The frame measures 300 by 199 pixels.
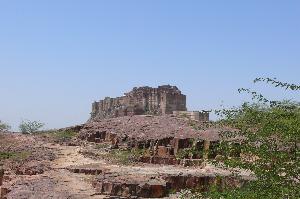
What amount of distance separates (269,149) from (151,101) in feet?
150

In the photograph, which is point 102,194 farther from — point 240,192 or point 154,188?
point 240,192

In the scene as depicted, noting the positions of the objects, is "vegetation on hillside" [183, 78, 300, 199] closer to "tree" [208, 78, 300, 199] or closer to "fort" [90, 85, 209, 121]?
"tree" [208, 78, 300, 199]

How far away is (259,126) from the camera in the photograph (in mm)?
10305

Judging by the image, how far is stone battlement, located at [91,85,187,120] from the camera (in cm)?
5284

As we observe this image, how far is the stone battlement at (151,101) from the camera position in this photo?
52844mm

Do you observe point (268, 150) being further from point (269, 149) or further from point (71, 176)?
point (71, 176)

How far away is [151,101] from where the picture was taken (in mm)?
55281

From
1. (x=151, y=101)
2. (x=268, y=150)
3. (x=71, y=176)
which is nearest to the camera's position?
(x=268, y=150)

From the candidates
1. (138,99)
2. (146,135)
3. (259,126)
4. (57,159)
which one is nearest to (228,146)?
(259,126)

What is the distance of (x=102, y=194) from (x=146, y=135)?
47.9 ft

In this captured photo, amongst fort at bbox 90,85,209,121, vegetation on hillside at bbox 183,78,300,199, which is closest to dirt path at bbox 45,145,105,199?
vegetation on hillside at bbox 183,78,300,199

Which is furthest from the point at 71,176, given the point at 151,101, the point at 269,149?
the point at 151,101

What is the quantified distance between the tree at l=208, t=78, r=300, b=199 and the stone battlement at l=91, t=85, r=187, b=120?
132 feet

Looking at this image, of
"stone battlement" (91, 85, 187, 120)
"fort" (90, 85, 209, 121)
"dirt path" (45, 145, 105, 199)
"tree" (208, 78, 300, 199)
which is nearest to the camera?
"tree" (208, 78, 300, 199)
